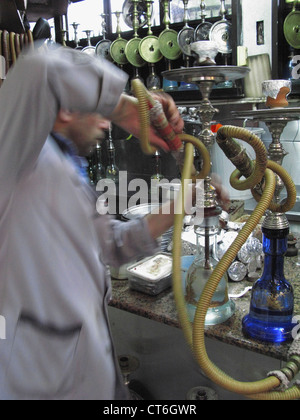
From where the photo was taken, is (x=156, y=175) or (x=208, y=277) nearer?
(x=208, y=277)

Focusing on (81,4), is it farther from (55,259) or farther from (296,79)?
(55,259)

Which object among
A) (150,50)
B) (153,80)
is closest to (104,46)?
(150,50)

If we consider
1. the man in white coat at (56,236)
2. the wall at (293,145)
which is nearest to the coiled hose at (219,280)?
the man in white coat at (56,236)

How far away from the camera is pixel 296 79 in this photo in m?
2.84

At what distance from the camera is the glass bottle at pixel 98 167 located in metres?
3.42

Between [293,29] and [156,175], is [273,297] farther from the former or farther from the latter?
[293,29]

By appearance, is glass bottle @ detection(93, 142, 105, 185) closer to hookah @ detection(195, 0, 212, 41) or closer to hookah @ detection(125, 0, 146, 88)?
hookah @ detection(125, 0, 146, 88)

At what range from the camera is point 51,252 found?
75 centimetres

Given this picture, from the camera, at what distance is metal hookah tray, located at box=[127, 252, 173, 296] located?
1.29m

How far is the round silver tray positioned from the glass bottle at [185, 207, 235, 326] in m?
0.39

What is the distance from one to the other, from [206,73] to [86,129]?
517mm

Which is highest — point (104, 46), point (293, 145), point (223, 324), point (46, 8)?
point (46, 8)

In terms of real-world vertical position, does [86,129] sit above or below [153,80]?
below
